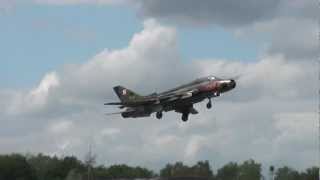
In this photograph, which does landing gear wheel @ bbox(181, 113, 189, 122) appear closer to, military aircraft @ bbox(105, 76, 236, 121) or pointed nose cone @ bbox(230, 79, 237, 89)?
military aircraft @ bbox(105, 76, 236, 121)

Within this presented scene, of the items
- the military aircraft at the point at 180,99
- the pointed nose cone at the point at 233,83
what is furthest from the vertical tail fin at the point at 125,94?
the pointed nose cone at the point at 233,83

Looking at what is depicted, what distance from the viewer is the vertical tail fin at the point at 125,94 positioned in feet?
416

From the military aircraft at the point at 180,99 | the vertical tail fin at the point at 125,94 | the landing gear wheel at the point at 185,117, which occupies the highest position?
the vertical tail fin at the point at 125,94

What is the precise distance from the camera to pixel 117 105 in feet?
387

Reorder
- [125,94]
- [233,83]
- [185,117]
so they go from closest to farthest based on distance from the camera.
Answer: [233,83]
[185,117]
[125,94]

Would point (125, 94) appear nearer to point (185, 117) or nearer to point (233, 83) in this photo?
point (185, 117)

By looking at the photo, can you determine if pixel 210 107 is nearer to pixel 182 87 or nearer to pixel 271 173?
pixel 182 87

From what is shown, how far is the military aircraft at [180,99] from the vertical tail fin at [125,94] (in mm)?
3954

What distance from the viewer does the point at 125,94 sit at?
132375 mm

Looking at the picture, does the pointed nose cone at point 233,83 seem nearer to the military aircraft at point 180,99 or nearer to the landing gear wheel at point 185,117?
the military aircraft at point 180,99

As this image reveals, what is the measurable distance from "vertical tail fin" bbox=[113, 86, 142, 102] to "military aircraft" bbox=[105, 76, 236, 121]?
395cm

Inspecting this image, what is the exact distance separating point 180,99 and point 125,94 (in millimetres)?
16709

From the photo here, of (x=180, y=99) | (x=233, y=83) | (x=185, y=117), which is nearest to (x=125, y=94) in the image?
(x=185, y=117)

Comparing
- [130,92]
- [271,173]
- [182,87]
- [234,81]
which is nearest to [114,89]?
[130,92]
